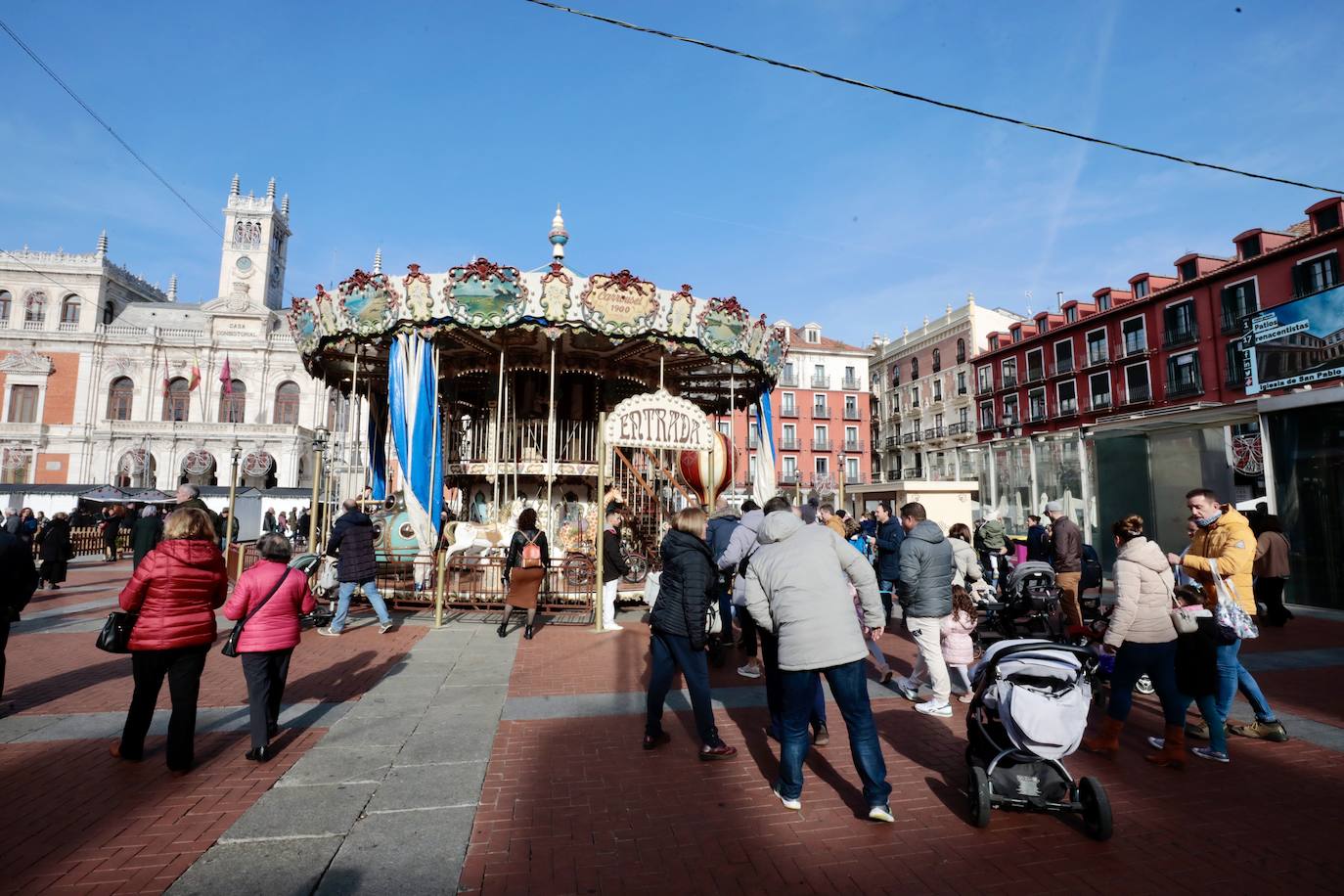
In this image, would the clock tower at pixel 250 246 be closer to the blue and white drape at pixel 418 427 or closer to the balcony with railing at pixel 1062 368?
the blue and white drape at pixel 418 427

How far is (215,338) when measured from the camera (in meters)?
45.4

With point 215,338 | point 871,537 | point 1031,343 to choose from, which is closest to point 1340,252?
point 1031,343

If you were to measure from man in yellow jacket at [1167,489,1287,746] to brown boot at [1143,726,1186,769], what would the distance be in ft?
1.65

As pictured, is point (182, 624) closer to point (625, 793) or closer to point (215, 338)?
point (625, 793)

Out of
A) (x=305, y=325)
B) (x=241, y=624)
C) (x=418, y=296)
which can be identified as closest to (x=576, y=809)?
(x=241, y=624)

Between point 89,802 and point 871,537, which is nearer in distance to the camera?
point 89,802

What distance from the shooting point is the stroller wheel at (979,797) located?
3.31m

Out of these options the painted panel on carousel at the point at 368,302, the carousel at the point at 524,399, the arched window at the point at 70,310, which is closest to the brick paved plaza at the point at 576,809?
the carousel at the point at 524,399

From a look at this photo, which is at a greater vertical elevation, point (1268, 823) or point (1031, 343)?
point (1031, 343)

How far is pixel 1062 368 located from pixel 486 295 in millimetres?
38247

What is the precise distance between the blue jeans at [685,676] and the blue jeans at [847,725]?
2.61ft

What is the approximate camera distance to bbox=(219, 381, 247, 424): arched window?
44.5 metres

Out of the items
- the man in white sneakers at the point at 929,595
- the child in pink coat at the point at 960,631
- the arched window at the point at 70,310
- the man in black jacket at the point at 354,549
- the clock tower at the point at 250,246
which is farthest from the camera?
the clock tower at the point at 250,246

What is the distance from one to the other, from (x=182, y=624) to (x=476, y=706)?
226 centimetres
